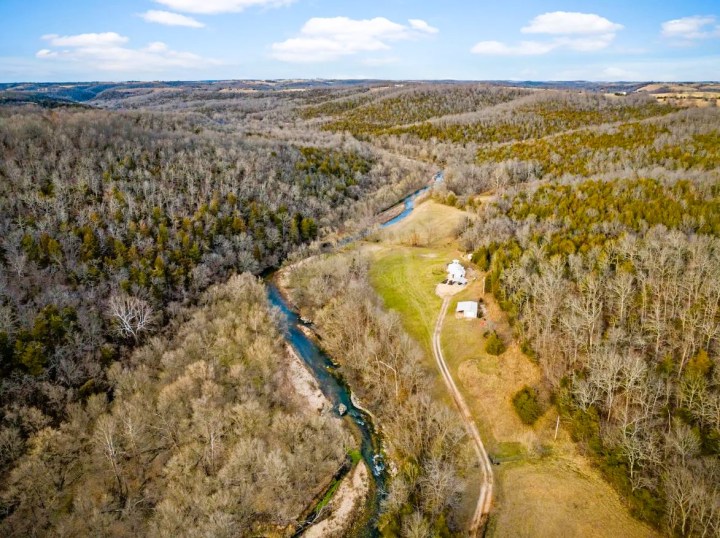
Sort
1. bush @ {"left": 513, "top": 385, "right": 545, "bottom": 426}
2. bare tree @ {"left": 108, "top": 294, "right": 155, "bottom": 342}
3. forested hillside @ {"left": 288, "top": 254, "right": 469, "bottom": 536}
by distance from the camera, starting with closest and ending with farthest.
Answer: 1. forested hillside @ {"left": 288, "top": 254, "right": 469, "bottom": 536}
2. bush @ {"left": 513, "top": 385, "right": 545, "bottom": 426}
3. bare tree @ {"left": 108, "top": 294, "right": 155, "bottom": 342}

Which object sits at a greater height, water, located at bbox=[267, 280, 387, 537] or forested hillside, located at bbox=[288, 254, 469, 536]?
forested hillside, located at bbox=[288, 254, 469, 536]

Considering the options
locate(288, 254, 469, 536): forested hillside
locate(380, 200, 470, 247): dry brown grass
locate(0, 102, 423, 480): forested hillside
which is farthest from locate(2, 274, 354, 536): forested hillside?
locate(380, 200, 470, 247): dry brown grass

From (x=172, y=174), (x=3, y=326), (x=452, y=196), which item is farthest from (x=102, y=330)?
(x=452, y=196)

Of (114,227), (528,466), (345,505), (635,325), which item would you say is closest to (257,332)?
(345,505)

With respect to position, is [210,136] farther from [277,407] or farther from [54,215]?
[277,407]

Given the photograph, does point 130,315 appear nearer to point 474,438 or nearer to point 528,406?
point 474,438

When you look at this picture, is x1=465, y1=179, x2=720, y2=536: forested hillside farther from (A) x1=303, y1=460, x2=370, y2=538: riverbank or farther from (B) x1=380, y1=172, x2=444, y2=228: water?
(B) x1=380, y1=172, x2=444, y2=228: water

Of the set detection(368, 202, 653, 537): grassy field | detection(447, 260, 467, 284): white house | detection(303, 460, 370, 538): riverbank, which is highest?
detection(447, 260, 467, 284): white house
